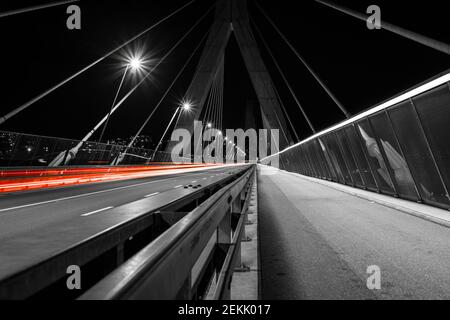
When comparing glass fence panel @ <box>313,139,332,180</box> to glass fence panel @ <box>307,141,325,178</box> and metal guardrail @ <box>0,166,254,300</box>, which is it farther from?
metal guardrail @ <box>0,166,254,300</box>

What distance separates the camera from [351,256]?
4637 mm

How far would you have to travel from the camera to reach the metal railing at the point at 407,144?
801cm

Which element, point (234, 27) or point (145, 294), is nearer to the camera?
point (145, 294)

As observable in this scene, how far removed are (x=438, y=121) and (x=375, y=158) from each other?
4.46m

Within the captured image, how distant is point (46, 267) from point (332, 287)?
Answer: 2821 mm

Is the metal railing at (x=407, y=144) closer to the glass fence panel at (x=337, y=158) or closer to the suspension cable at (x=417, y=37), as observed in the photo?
the suspension cable at (x=417, y=37)

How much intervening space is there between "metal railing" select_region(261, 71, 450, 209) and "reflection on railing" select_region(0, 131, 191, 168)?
13.1 m

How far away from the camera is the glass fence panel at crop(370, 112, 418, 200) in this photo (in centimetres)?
1021

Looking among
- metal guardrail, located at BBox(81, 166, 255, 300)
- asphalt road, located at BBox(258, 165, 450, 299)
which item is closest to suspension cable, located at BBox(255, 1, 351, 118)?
asphalt road, located at BBox(258, 165, 450, 299)

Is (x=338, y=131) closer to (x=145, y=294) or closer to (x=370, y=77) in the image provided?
(x=370, y=77)

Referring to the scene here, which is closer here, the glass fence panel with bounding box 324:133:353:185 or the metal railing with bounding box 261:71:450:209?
the metal railing with bounding box 261:71:450:209

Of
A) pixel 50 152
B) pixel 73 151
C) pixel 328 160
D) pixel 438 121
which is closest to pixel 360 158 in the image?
pixel 438 121

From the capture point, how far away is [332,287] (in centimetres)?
345
